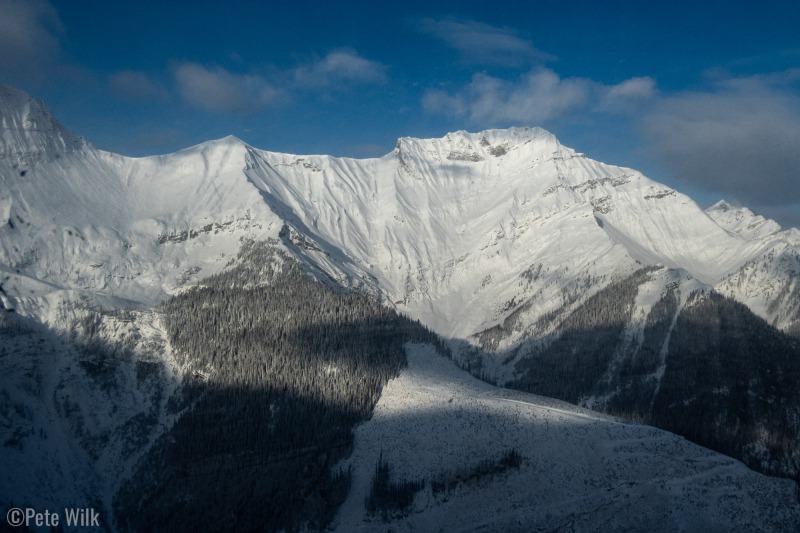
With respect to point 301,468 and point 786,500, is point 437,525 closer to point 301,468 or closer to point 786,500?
point 301,468

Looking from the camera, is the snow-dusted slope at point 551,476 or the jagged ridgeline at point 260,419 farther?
the jagged ridgeline at point 260,419

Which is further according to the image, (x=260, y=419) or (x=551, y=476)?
(x=260, y=419)

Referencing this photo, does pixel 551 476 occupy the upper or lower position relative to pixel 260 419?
lower

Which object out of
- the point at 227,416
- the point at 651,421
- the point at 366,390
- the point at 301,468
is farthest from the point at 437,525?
the point at 651,421

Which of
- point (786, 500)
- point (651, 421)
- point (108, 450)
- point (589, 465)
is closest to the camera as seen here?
point (786, 500)
